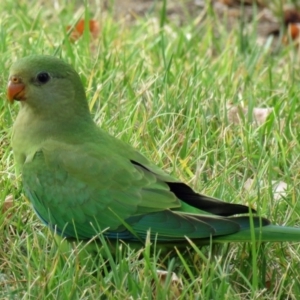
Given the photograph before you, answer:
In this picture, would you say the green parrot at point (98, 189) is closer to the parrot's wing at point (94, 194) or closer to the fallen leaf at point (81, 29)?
the parrot's wing at point (94, 194)

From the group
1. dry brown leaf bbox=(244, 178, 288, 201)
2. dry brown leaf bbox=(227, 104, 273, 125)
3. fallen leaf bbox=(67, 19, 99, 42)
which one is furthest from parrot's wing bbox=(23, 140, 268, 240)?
fallen leaf bbox=(67, 19, 99, 42)

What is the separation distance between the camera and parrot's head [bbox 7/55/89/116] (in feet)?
11.5

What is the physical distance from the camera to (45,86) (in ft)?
11.7

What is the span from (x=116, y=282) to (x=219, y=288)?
1.11ft

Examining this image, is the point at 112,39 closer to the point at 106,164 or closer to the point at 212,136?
the point at 212,136

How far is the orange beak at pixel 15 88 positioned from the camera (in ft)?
11.5

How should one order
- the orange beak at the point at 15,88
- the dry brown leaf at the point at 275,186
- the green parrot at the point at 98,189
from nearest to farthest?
the green parrot at the point at 98,189
the orange beak at the point at 15,88
the dry brown leaf at the point at 275,186

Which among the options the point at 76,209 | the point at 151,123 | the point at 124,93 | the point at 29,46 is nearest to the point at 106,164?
the point at 76,209

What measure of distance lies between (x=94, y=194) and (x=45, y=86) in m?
0.53

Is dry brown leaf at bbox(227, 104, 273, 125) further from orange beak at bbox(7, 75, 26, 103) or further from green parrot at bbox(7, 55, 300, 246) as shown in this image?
orange beak at bbox(7, 75, 26, 103)

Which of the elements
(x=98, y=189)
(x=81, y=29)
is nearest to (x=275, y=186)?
(x=98, y=189)

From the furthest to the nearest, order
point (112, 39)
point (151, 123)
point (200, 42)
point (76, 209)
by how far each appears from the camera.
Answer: point (200, 42), point (112, 39), point (151, 123), point (76, 209)

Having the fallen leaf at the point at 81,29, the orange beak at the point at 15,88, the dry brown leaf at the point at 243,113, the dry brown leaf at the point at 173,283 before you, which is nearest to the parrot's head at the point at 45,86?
the orange beak at the point at 15,88

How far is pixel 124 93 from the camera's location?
14.7 feet
